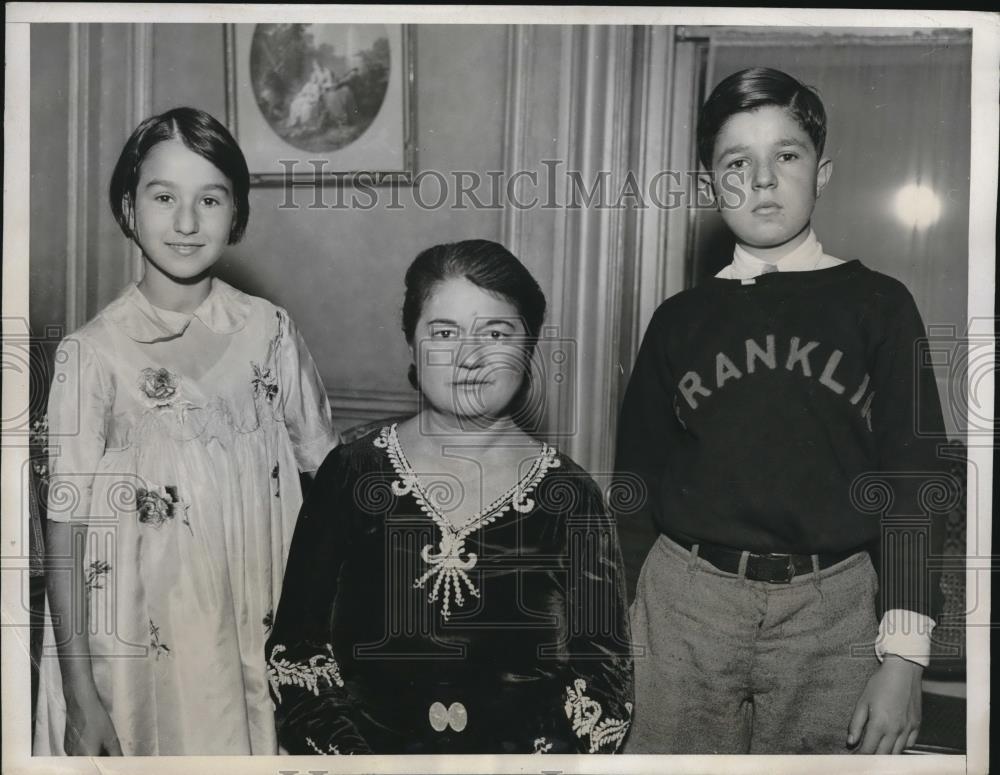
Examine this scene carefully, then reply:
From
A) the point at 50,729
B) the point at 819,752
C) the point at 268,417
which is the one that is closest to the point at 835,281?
the point at 819,752

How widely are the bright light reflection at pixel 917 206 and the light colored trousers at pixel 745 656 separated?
615 millimetres

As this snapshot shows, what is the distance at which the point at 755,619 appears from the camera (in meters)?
1.57

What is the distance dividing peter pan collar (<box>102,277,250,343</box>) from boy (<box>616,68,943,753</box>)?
0.74 metres

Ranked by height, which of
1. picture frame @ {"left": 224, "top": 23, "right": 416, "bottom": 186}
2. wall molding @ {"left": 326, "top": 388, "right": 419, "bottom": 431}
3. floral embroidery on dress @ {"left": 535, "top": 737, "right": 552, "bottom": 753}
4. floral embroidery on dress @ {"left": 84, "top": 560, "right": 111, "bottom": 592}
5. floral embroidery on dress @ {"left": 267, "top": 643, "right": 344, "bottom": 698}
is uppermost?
picture frame @ {"left": 224, "top": 23, "right": 416, "bottom": 186}

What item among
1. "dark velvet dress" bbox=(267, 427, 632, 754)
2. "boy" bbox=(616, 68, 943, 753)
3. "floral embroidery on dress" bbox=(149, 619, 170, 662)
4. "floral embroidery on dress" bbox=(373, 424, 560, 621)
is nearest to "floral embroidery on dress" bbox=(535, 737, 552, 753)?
"dark velvet dress" bbox=(267, 427, 632, 754)

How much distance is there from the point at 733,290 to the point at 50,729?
148 centimetres

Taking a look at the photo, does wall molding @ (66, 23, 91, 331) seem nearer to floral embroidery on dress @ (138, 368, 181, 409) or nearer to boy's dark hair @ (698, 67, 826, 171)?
floral embroidery on dress @ (138, 368, 181, 409)

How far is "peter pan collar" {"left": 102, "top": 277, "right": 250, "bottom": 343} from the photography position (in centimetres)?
168

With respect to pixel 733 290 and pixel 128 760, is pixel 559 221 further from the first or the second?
pixel 128 760

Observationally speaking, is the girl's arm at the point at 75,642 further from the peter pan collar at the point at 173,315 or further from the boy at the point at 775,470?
the boy at the point at 775,470

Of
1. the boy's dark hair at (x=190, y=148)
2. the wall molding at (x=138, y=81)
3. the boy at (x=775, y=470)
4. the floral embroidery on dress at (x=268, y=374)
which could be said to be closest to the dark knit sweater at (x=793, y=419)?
the boy at (x=775, y=470)

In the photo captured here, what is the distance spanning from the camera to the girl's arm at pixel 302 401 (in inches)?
66.4

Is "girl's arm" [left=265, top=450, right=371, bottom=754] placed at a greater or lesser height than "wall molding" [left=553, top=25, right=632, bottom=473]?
lesser

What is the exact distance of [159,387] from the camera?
1.66 m
